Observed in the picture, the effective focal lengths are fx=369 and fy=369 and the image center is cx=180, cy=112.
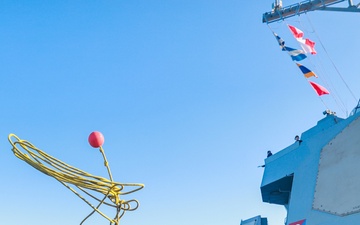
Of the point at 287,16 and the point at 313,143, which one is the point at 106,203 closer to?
the point at 313,143

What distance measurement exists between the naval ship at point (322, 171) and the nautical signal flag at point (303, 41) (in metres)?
0.65

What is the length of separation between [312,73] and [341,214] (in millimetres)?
5499

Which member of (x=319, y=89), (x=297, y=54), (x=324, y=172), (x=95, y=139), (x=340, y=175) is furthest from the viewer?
(x=297, y=54)

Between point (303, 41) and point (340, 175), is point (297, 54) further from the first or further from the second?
point (340, 175)

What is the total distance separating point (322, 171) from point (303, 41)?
539 centimetres

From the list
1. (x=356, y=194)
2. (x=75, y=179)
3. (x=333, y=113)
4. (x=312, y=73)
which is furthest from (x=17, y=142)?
(x=312, y=73)

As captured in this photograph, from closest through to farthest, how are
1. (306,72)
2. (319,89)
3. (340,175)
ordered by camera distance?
1. (340,175)
2. (319,89)
3. (306,72)

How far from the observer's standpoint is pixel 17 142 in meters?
3.22

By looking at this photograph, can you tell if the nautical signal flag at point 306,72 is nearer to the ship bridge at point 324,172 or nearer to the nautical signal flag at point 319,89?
the nautical signal flag at point 319,89

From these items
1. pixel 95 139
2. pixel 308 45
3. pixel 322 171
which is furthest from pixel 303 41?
pixel 95 139

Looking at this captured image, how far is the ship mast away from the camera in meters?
12.4

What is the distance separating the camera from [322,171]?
10.8 m

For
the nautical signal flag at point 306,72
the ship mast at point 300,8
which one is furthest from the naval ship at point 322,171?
the nautical signal flag at point 306,72

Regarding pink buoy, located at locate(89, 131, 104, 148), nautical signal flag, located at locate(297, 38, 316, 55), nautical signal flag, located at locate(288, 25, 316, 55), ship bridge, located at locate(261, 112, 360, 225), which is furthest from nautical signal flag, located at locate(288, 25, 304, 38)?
pink buoy, located at locate(89, 131, 104, 148)
